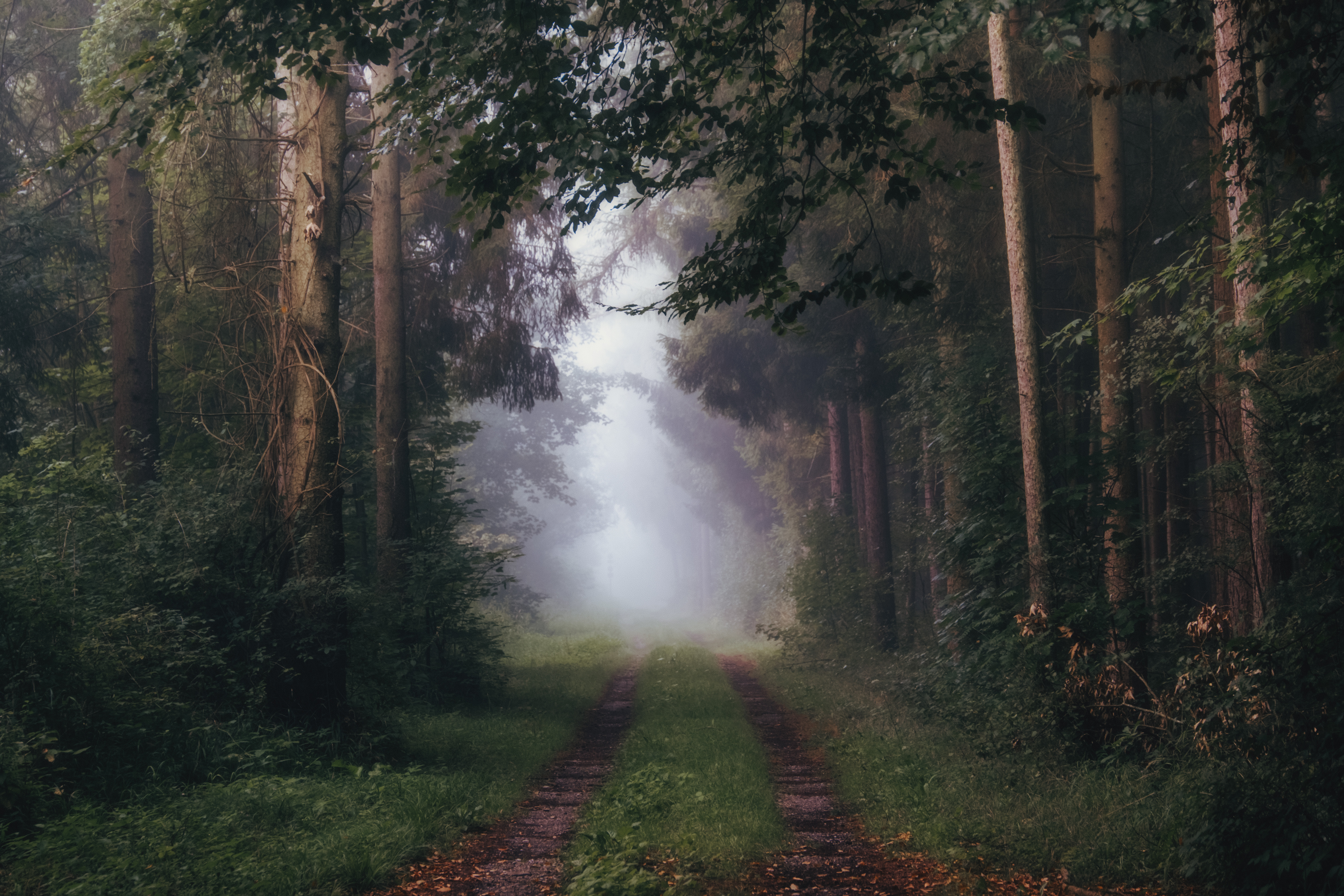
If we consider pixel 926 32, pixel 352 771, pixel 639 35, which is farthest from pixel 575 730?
pixel 926 32

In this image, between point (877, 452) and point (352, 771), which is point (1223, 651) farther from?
point (877, 452)

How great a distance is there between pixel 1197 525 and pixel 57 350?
57.3ft

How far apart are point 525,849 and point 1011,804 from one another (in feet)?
12.0

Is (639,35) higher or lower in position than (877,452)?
higher

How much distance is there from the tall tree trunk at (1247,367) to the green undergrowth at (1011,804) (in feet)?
6.02

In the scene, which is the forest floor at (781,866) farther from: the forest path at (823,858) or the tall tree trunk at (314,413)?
the tall tree trunk at (314,413)

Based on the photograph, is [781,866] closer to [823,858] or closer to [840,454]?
[823,858]

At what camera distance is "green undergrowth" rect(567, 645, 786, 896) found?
5.45 m

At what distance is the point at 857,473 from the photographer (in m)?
22.8

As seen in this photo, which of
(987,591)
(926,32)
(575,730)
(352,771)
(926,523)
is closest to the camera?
(926,32)

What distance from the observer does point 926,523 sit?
1400 cm

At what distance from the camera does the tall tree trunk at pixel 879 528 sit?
18.6 m

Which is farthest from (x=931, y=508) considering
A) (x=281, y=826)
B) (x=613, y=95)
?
(x=281, y=826)

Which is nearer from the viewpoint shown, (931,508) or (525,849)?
(525,849)
